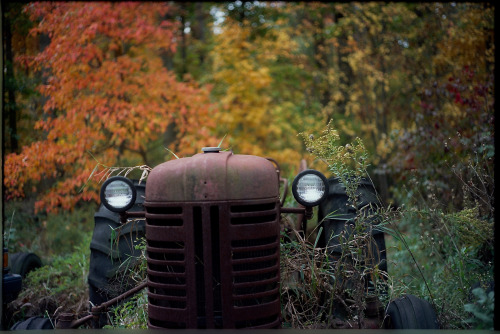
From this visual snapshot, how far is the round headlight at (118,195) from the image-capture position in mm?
2701

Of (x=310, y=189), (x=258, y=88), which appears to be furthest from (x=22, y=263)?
(x=258, y=88)

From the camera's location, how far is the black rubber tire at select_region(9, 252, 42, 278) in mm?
4812

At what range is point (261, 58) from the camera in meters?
11.5

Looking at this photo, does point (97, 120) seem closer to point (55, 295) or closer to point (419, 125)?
point (55, 295)

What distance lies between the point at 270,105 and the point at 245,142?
1.80 metres

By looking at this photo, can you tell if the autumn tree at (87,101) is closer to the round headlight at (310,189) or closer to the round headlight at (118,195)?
the round headlight at (118,195)

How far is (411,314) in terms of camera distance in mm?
2725

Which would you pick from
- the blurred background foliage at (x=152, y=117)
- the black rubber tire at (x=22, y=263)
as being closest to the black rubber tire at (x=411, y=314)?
the blurred background foliage at (x=152, y=117)

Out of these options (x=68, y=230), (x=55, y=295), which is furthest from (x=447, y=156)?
(x=68, y=230)

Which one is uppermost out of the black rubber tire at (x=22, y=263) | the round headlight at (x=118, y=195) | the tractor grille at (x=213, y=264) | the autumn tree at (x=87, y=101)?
the autumn tree at (x=87, y=101)

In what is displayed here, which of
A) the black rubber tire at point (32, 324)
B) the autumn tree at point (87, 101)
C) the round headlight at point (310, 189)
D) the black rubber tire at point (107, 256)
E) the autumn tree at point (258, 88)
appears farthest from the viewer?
the autumn tree at point (258, 88)

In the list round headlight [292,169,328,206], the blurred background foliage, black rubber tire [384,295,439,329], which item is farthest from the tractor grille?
the blurred background foliage

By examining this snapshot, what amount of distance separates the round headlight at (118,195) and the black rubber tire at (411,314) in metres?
1.54

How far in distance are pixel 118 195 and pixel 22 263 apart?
9.04 ft
